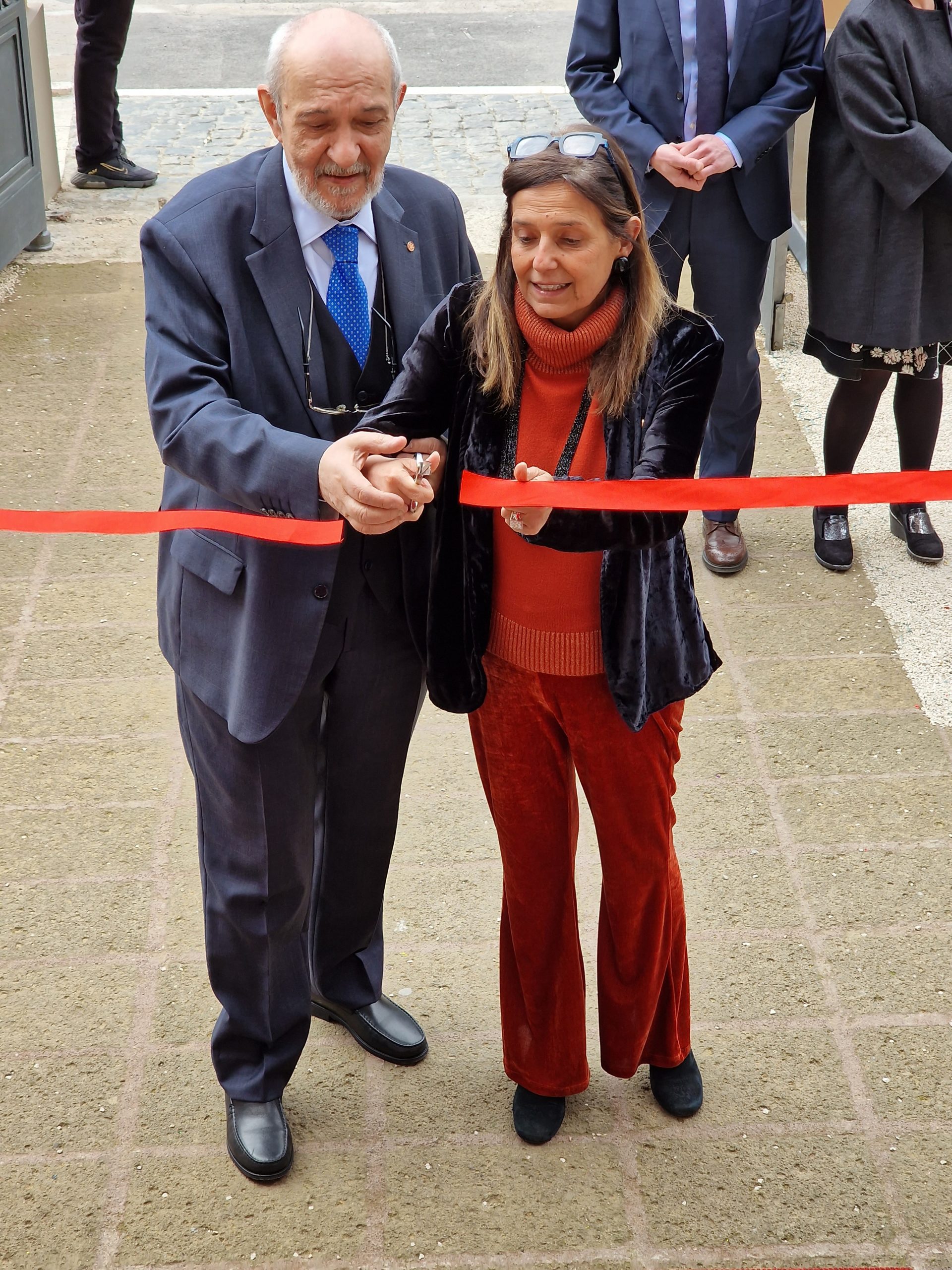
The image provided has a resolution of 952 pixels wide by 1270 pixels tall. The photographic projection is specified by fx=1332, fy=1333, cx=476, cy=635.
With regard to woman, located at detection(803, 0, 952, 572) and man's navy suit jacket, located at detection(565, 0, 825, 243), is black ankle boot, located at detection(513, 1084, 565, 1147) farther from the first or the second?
man's navy suit jacket, located at detection(565, 0, 825, 243)

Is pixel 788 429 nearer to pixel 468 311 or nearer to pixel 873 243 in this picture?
pixel 873 243

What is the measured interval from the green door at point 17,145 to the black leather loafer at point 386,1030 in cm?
580

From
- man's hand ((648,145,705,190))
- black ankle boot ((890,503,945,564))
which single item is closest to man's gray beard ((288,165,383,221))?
man's hand ((648,145,705,190))

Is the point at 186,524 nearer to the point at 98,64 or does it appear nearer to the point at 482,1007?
the point at 482,1007

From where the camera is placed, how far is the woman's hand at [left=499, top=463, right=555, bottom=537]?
2.34 meters

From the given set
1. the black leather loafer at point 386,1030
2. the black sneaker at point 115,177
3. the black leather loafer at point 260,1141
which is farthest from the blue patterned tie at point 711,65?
the black sneaker at point 115,177

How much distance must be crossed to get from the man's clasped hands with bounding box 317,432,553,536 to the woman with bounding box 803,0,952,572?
2947mm

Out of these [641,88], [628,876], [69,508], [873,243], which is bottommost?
[69,508]

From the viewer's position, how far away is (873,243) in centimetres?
487

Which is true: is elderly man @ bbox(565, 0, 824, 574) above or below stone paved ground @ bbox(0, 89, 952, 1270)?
above

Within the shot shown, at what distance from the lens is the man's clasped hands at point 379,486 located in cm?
235

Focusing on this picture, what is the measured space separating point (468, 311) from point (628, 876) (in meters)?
1.18

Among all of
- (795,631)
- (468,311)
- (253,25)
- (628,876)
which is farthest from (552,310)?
(253,25)

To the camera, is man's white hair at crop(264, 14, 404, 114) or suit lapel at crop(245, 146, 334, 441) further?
suit lapel at crop(245, 146, 334, 441)
